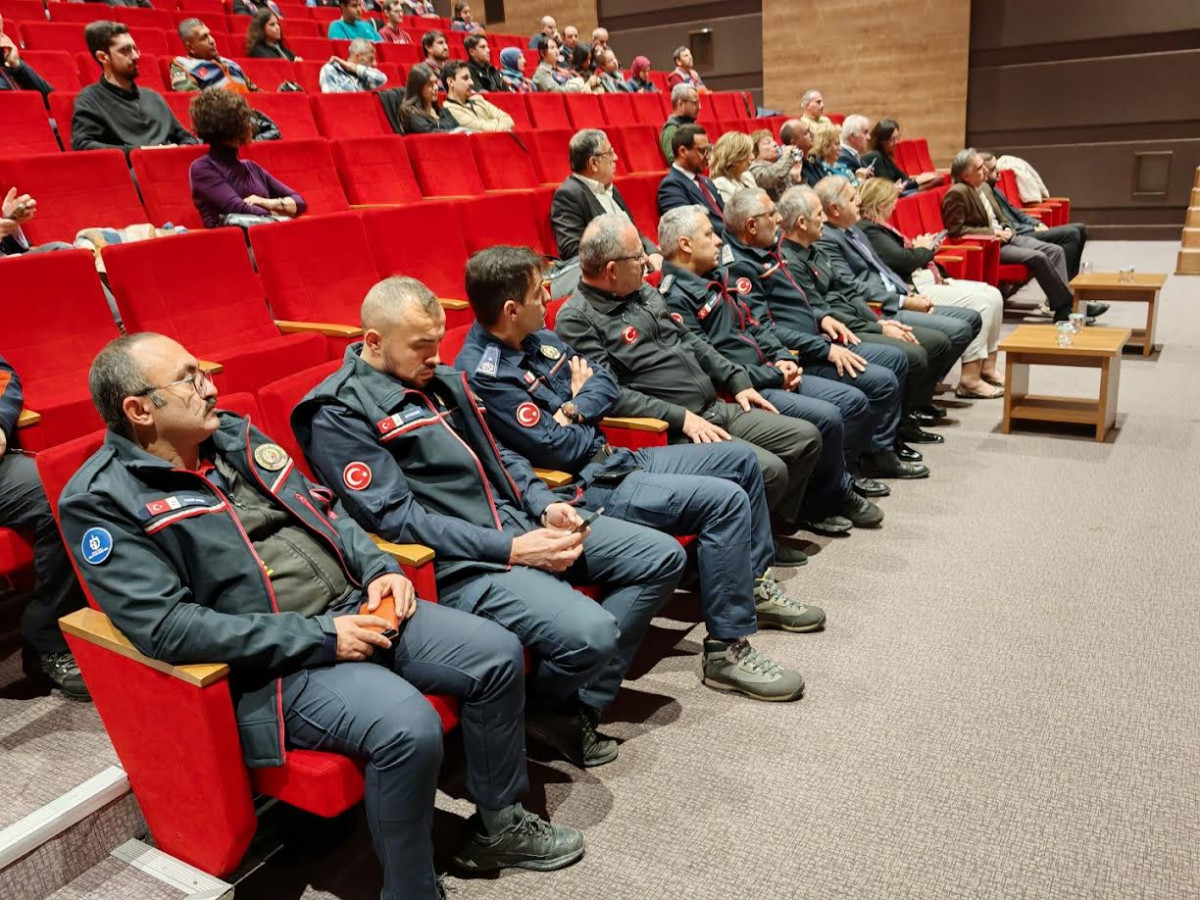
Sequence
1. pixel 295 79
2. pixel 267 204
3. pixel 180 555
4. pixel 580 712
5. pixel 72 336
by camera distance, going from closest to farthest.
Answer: pixel 180 555, pixel 580 712, pixel 72 336, pixel 267 204, pixel 295 79

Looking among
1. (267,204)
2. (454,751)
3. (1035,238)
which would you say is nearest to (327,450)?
(454,751)

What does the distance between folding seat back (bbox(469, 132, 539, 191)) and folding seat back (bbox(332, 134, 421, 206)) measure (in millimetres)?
341

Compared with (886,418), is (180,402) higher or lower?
higher

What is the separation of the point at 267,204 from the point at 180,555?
1760 mm

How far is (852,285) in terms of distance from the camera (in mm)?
2996

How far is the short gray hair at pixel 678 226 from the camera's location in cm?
234

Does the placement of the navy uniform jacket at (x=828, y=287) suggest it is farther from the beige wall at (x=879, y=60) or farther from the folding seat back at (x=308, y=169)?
the beige wall at (x=879, y=60)

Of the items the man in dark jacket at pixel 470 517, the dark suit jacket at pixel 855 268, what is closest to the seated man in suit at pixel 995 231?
the dark suit jacket at pixel 855 268

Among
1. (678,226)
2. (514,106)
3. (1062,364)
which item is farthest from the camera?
(514,106)

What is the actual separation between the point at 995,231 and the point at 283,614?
13.0 ft

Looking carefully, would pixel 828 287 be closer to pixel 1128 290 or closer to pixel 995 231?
pixel 1128 290

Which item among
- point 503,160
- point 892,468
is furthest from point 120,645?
point 503,160

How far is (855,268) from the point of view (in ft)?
10.2

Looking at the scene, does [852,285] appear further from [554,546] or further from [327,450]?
[327,450]
